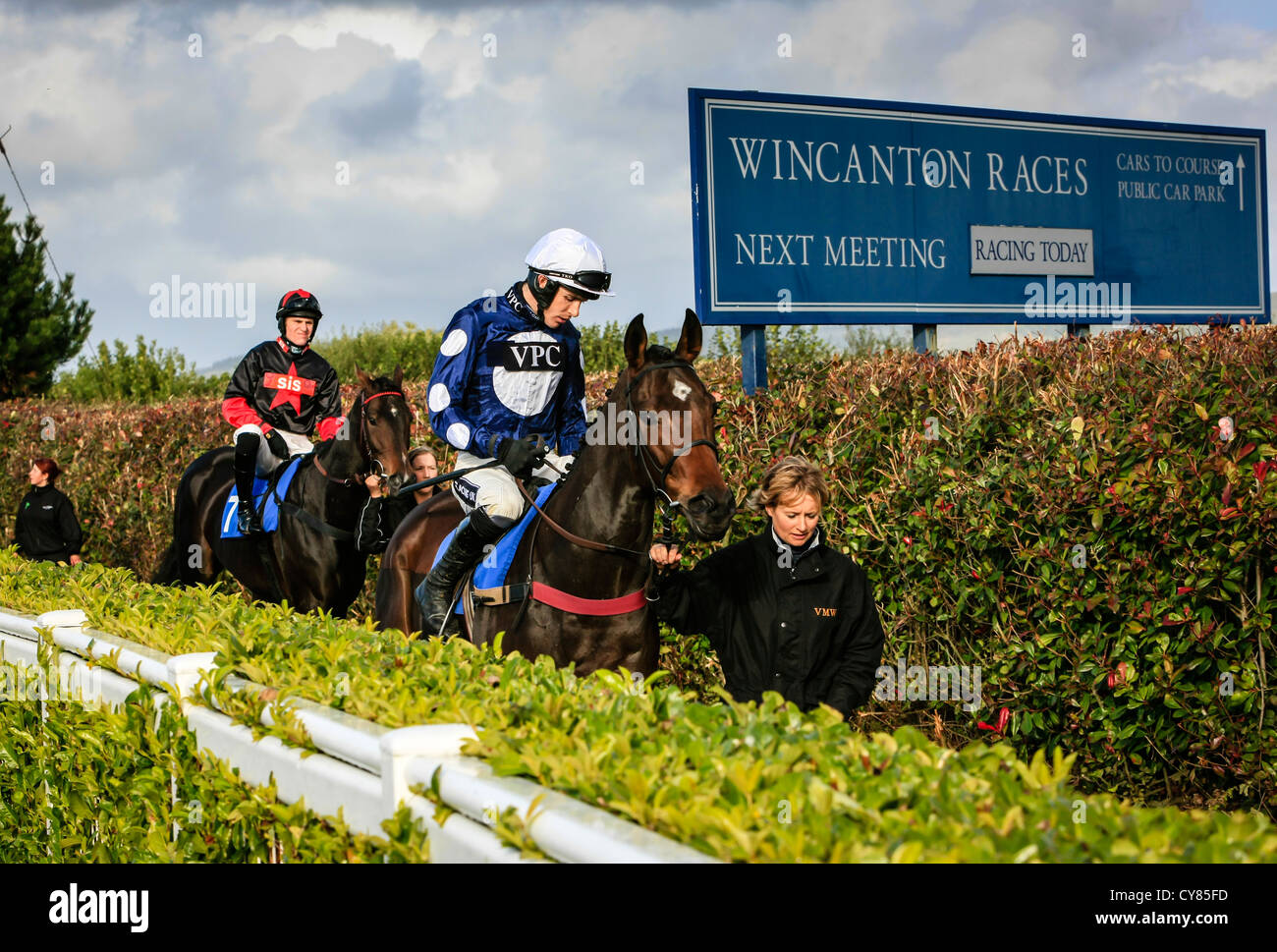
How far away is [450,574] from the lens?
17.4 feet

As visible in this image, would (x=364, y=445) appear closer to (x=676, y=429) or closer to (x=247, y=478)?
(x=247, y=478)

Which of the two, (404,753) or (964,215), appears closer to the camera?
(404,753)

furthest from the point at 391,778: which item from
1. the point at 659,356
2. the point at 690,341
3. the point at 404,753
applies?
the point at 690,341

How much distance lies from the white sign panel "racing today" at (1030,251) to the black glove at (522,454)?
3977 millimetres

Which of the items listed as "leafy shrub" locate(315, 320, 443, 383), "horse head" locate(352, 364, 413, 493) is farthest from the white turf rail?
"leafy shrub" locate(315, 320, 443, 383)

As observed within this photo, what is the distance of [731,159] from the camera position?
705cm

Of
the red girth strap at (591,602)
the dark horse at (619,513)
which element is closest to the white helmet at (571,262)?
the dark horse at (619,513)

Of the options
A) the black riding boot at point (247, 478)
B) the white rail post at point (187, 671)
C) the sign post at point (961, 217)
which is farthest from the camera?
the black riding boot at point (247, 478)

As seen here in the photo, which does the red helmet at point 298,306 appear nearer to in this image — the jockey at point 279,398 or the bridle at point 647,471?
the jockey at point 279,398

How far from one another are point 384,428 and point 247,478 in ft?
4.88

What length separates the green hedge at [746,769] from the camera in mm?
1937

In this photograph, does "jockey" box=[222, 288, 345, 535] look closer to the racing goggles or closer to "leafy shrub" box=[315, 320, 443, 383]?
the racing goggles
